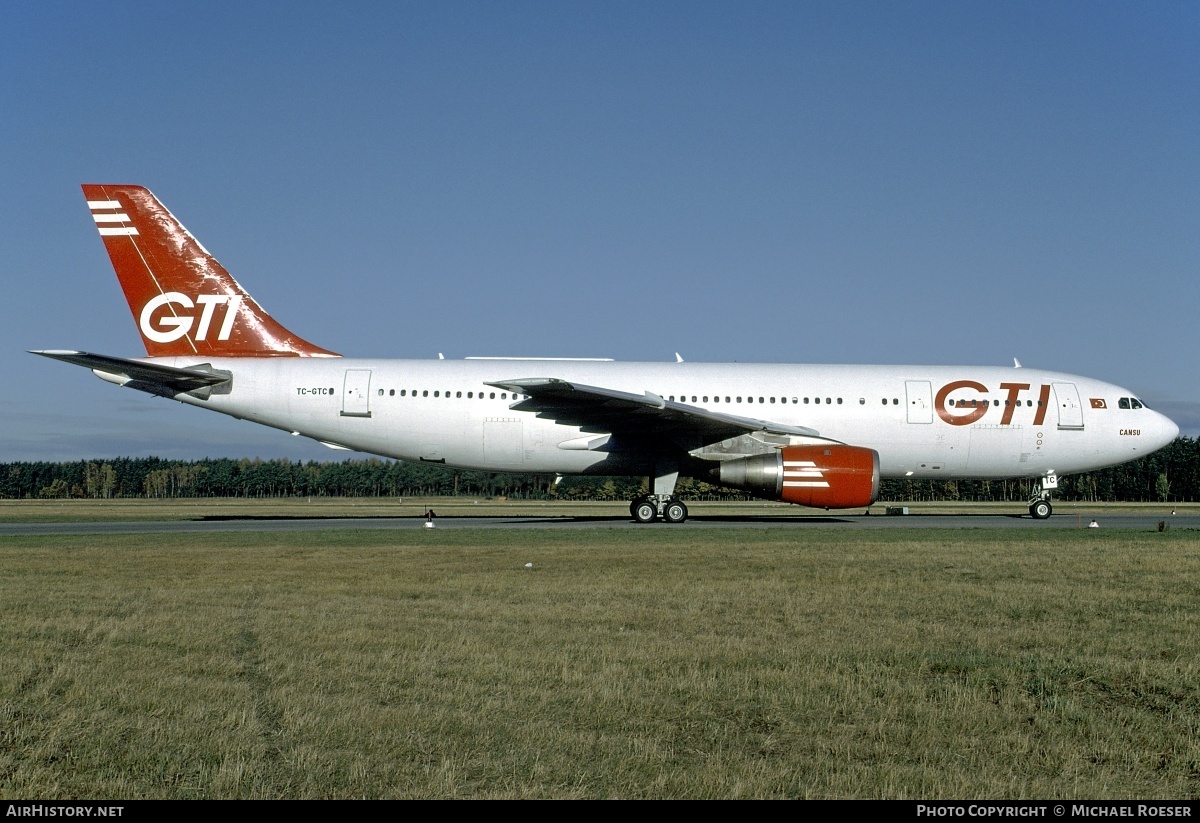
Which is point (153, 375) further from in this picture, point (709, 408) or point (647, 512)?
point (709, 408)

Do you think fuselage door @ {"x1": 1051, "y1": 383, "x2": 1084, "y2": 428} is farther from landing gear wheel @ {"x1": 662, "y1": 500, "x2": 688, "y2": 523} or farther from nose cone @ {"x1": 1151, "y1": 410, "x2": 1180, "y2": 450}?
landing gear wheel @ {"x1": 662, "y1": 500, "x2": 688, "y2": 523}

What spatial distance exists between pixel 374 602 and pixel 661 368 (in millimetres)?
15116

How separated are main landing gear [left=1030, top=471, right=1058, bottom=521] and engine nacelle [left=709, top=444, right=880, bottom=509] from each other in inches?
254

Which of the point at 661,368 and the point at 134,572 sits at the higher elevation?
the point at 661,368

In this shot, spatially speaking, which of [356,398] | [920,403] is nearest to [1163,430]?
[920,403]

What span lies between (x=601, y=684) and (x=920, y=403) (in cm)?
1940

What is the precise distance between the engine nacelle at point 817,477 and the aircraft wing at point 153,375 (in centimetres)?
1226

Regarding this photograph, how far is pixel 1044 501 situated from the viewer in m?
26.9

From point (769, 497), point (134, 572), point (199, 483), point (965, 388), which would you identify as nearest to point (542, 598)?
point (134, 572)

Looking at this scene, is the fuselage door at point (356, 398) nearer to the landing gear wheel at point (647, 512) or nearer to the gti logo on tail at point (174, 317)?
the gti logo on tail at point (174, 317)

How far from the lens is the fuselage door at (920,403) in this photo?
24.2m

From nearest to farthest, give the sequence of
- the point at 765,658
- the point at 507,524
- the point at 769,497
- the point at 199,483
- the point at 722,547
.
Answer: the point at 765,658 < the point at 722,547 < the point at 769,497 < the point at 507,524 < the point at 199,483
